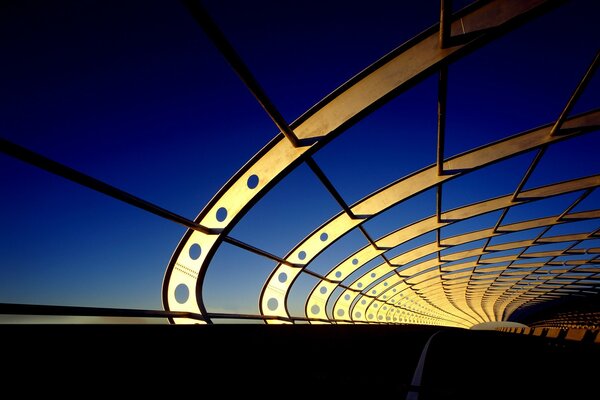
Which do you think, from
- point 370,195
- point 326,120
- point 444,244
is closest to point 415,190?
point 370,195

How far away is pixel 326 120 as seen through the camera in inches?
318

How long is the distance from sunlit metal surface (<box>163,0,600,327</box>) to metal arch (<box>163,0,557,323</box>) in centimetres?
3

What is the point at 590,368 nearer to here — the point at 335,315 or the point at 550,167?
the point at 550,167

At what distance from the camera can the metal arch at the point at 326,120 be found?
640 cm

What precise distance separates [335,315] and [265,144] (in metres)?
19.0

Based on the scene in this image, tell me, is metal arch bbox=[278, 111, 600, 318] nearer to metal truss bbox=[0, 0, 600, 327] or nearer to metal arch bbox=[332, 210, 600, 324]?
metal truss bbox=[0, 0, 600, 327]

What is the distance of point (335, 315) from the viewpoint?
24016mm

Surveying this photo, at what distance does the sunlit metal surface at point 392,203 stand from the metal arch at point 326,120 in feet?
0.08

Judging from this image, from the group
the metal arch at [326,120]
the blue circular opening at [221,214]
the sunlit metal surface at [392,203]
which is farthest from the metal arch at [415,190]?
the blue circular opening at [221,214]

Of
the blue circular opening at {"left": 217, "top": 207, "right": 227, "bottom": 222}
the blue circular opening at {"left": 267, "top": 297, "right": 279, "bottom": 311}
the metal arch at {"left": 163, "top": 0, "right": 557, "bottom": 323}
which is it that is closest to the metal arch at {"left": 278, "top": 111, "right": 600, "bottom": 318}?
the blue circular opening at {"left": 267, "top": 297, "right": 279, "bottom": 311}

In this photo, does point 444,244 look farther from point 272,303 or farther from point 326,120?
point 326,120

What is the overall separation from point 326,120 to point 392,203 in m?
5.95

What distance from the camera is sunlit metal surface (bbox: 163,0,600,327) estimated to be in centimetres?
676

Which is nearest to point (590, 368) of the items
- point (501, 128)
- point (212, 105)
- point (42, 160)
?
point (42, 160)
